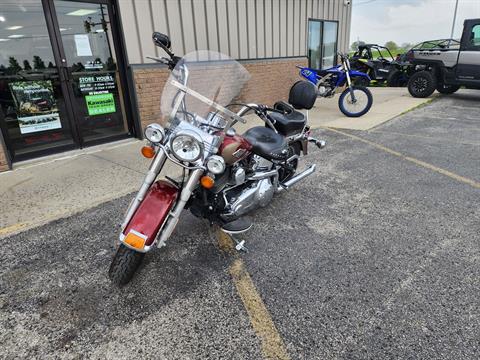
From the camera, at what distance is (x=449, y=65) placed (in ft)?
30.2

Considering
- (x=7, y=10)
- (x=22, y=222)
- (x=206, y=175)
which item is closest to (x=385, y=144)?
(x=206, y=175)

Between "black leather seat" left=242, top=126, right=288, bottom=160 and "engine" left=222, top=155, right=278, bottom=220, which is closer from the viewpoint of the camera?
"engine" left=222, top=155, right=278, bottom=220

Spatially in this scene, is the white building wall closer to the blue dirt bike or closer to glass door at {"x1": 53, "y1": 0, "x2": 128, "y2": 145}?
glass door at {"x1": 53, "y1": 0, "x2": 128, "y2": 145}

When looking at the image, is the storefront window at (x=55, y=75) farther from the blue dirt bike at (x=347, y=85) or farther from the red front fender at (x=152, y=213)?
the blue dirt bike at (x=347, y=85)

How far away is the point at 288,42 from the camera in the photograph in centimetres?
863

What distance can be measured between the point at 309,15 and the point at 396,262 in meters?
8.27

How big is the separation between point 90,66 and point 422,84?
9357mm

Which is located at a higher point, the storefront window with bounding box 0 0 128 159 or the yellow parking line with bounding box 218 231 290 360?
the storefront window with bounding box 0 0 128 159

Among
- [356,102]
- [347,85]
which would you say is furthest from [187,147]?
[347,85]

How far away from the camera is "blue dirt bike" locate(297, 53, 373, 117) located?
24.7 ft

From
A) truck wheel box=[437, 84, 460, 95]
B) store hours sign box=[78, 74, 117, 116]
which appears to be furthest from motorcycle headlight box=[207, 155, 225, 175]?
truck wheel box=[437, 84, 460, 95]

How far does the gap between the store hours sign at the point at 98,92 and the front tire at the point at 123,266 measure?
384 centimetres

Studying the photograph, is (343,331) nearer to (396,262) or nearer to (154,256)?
(396,262)

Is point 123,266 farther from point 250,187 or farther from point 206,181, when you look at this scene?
point 250,187
